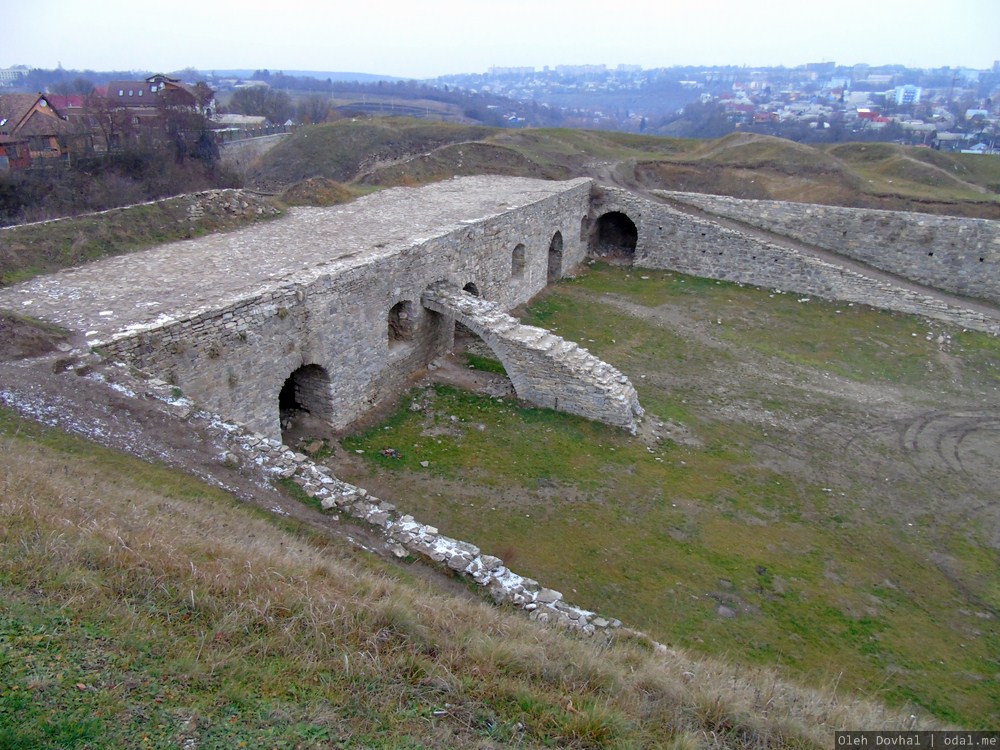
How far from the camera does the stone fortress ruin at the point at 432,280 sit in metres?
10.2

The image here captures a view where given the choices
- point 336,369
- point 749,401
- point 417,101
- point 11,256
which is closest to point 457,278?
point 336,369

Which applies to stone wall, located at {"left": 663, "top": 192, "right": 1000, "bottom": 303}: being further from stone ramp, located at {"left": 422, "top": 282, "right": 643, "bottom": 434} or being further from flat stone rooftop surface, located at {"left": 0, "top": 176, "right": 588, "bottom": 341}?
stone ramp, located at {"left": 422, "top": 282, "right": 643, "bottom": 434}

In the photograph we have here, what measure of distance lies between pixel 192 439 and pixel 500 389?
287 inches

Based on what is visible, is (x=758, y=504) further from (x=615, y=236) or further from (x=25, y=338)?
(x=615, y=236)

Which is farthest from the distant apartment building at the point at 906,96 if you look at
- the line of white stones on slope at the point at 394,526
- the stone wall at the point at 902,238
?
the line of white stones on slope at the point at 394,526

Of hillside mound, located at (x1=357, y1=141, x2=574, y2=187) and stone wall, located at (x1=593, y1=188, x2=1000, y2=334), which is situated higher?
hillside mound, located at (x1=357, y1=141, x2=574, y2=187)

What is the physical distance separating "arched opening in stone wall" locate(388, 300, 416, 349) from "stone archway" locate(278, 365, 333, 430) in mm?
2209

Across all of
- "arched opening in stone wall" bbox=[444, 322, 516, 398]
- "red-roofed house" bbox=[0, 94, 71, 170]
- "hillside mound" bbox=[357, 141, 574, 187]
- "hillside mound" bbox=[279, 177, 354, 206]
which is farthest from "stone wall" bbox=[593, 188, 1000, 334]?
"red-roofed house" bbox=[0, 94, 71, 170]

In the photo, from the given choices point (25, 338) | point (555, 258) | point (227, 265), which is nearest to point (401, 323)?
point (227, 265)

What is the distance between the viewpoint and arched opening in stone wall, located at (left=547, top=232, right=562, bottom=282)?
72.6 feet

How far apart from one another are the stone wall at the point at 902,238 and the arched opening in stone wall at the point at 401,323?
15.1 meters

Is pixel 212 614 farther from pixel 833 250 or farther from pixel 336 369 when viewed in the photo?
pixel 833 250

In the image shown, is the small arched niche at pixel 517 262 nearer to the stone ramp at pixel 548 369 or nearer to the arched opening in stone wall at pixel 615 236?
the stone ramp at pixel 548 369

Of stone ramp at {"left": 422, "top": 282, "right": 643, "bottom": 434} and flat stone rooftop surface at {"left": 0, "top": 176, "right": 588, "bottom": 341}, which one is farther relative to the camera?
stone ramp at {"left": 422, "top": 282, "right": 643, "bottom": 434}
